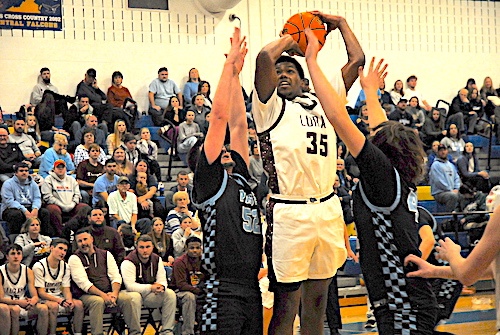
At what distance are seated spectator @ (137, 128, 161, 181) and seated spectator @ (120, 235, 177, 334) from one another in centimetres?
381

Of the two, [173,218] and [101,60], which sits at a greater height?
[101,60]

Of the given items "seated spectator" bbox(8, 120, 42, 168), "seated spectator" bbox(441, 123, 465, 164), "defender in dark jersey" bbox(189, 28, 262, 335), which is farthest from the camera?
"seated spectator" bbox(441, 123, 465, 164)

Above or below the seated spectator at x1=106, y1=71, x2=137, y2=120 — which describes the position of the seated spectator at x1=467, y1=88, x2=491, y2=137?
below

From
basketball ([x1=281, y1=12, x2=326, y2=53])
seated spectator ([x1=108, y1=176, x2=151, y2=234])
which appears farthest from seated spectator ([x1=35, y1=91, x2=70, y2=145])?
basketball ([x1=281, y1=12, x2=326, y2=53])

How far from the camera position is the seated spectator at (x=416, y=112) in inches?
647

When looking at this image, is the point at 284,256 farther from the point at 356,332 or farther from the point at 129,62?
the point at 129,62

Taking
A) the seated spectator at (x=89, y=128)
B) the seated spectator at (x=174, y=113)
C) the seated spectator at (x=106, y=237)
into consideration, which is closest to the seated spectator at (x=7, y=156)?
the seated spectator at (x=89, y=128)

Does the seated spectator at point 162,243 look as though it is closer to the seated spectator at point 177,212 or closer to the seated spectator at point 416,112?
the seated spectator at point 177,212

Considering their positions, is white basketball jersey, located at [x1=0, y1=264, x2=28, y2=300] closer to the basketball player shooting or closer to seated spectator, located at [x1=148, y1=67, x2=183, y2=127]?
the basketball player shooting

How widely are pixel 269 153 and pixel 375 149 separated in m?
1.19

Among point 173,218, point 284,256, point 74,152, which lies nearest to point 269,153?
point 284,256

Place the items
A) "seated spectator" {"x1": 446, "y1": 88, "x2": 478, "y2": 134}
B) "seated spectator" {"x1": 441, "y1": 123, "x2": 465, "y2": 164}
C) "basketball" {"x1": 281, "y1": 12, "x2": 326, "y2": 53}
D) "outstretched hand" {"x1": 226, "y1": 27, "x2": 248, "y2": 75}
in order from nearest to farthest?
"outstretched hand" {"x1": 226, "y1": 27, "x2": 248, "y2": 75}, "basketball" {"x1": 281, "y1": 12, "x2": 326, "y2": 53}, "seated spectator" {"x1": 441, "y1": 123, "x2": 465, "y2": 164}, "seated spectator" {"x1": 446, "y1": 88, "x2": 478, "y2": 134}

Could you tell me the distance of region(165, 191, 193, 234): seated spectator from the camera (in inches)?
426

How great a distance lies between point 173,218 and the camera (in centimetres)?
1088
